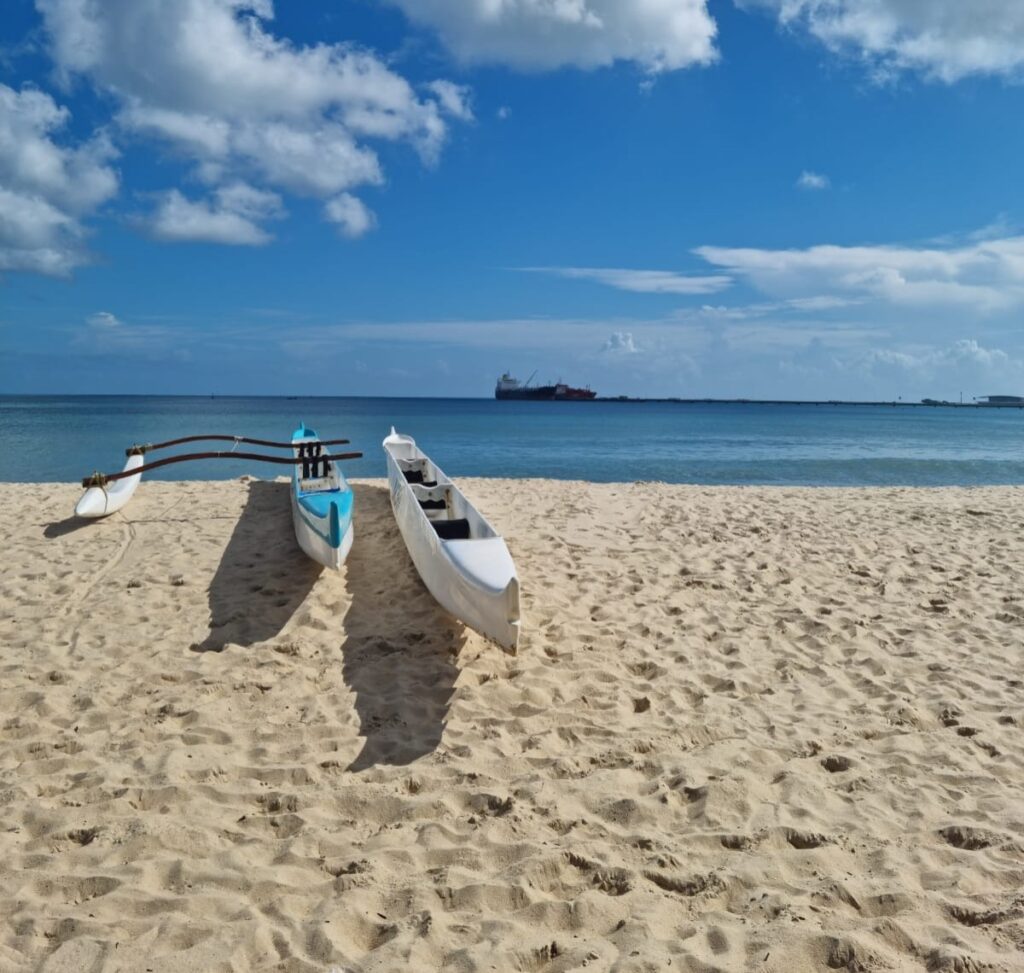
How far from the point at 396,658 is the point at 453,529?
6.82 feet

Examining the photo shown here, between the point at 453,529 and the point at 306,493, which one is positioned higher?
the point at 306,493

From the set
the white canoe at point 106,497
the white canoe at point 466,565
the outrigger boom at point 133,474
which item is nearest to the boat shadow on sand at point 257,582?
the outrigger boom at point 133,474

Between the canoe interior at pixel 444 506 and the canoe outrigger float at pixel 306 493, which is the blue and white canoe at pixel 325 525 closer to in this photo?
the canoe outrigger float at pixel 306 493

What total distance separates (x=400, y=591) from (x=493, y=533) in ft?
4.11

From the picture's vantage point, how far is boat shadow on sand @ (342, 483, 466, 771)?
13.3 feet

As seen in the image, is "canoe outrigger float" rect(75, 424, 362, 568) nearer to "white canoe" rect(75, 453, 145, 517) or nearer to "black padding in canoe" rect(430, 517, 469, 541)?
"white canoe" rect(75, 453, 145, 517)

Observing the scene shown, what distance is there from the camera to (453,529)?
700cm

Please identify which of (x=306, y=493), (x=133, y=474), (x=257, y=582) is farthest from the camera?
(x=133, y=474)

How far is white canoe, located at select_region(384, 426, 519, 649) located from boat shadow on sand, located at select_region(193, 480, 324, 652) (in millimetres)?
1122

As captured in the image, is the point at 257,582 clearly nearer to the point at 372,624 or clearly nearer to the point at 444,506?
the point at 372,624

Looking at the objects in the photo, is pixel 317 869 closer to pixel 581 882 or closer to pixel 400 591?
pixel 581 882

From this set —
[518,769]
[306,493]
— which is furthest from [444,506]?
[518,769]

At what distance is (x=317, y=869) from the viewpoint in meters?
2.97

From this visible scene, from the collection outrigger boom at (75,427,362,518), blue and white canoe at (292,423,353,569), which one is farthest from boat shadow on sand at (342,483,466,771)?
outrigger boom at (75,427,362,518)
